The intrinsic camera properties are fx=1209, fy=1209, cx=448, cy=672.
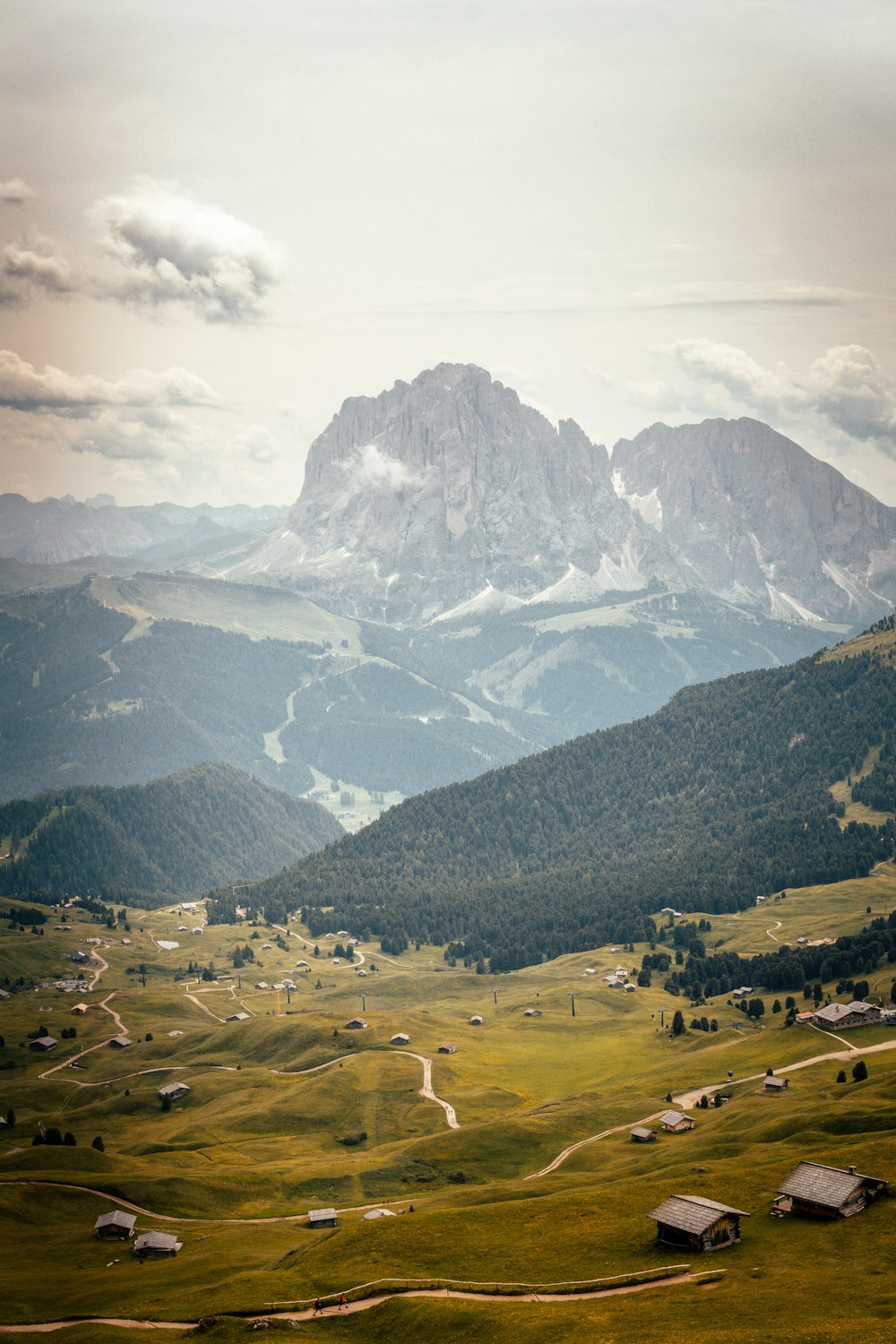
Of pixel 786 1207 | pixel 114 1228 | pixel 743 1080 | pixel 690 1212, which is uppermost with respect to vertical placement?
pixel 690 1212

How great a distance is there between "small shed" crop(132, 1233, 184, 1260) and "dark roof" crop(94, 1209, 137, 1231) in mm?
7122

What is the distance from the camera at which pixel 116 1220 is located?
148 m

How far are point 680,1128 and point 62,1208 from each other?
8381cm

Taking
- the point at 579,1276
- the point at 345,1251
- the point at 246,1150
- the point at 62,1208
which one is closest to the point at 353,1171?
the point at 246,1150

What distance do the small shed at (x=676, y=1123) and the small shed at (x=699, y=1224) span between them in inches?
2442

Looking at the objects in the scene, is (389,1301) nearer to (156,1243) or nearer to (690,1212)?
(690,1212)

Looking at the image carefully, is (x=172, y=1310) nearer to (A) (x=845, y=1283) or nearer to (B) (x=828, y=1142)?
(A) (x=845, y=1283)

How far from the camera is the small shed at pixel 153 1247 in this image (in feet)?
454

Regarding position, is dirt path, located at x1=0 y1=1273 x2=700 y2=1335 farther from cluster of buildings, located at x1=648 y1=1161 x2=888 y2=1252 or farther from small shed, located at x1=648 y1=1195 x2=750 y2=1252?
cluster of buildings, located at x1=648 y1=1161 x2=888 y2=1252

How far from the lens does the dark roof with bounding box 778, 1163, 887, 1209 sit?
106 metres

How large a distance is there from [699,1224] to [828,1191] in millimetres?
12097

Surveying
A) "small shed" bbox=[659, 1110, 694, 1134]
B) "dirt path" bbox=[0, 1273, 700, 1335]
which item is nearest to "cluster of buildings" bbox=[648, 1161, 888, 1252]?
"dirt path" bbox=[0, 1273, 700, 1335]

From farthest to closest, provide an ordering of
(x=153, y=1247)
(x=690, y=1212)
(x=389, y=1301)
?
(x=153, y=1247)
(x=690, y=1212)
(x=389, y=1301)

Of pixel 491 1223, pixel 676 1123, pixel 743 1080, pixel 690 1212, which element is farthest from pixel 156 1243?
pixel 743 1080
